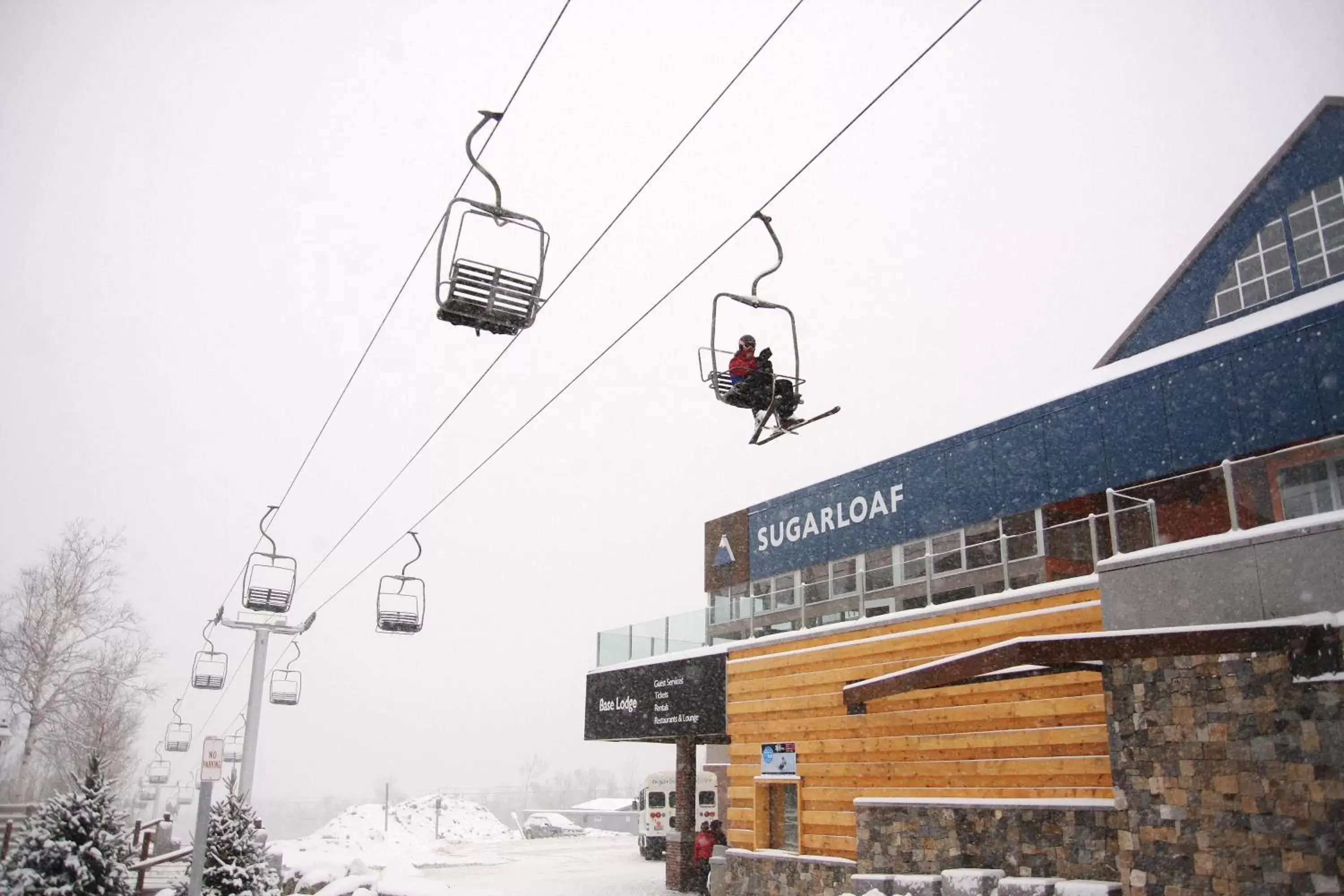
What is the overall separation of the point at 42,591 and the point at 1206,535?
137 ft

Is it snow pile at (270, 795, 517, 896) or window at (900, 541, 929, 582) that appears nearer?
window at (900, 541, 929, 582)

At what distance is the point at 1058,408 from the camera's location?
A: 15703 mm

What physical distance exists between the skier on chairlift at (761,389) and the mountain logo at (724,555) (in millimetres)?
10840

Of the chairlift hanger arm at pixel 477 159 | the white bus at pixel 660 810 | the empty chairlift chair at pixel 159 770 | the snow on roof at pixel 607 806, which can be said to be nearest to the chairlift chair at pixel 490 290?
the chairlift hanger arm at pixel 477 159

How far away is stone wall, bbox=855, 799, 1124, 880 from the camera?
35.7 ft

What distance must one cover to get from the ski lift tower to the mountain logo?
11174 mm

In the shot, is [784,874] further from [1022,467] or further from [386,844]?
[386,844]

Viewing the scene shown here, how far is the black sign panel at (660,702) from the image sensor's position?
19.1m

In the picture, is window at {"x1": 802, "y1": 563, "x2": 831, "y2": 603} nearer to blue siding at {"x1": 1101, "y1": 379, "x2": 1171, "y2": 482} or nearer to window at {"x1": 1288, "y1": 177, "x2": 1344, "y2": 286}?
blue siding at {"x1": 1101, "y1": 379, "x2": 1171, "y2": 482}

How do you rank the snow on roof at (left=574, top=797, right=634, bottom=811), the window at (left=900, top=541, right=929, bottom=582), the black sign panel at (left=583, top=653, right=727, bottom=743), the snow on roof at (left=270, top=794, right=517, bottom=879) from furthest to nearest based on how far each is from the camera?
1. the snow on roof at (left=574, top=797, right=634, bottom=811)
2. the snow on roof at (left=270, top=794, right=517, bottom=879)
3. the black sign panel at (left=583, top=653, right=727, bottom=743)
4. the window at (left=900, top=541, right=929, bottom=582)

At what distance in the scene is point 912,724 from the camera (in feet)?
47.3

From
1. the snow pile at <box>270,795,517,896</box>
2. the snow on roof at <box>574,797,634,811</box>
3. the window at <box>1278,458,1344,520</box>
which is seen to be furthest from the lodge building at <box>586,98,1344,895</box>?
the snow on roof at <box>574,797,634,811</box>

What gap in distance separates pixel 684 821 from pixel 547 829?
Result: 33214 millimetres

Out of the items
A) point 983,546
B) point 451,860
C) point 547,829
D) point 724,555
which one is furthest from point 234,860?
point 547,829
